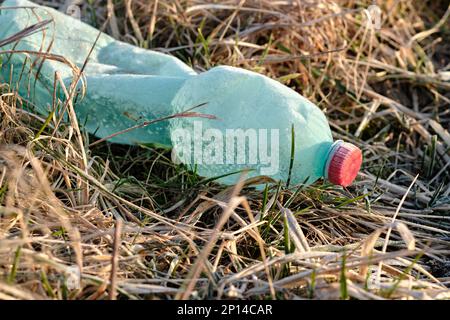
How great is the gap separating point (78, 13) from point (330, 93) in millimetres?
991

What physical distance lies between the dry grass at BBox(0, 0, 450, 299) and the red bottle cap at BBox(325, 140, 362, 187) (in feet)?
0.29

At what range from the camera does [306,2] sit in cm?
256

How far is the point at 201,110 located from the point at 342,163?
452 millimetres

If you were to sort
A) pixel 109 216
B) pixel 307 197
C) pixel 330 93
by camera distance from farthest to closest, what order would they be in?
pixel 330 93 < pixel 307 197 < pixel 109 216

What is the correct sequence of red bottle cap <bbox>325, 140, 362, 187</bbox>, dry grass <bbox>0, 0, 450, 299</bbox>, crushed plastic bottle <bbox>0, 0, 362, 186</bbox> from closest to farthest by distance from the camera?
dry grass <bbox>0, 0, 450, 299</bbox>, red bottle cap <bbox>325, 140, 362, 187</bbox>, crushed plastic bottle <bbox>0, 0, 362, 186</bbox>

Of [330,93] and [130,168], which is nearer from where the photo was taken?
[130,168]

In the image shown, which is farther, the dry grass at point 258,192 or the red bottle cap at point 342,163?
the red bottle cap at point 342,163

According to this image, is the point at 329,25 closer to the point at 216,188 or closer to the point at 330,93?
the point at 330,93

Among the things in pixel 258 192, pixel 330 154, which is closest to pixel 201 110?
pixel 258 192

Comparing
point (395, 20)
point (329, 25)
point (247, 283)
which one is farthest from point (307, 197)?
point (395, 20)

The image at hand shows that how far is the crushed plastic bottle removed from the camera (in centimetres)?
178

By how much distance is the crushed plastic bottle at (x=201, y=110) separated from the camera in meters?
1.78

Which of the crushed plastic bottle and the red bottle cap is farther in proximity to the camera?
the crushed plastic bottle
